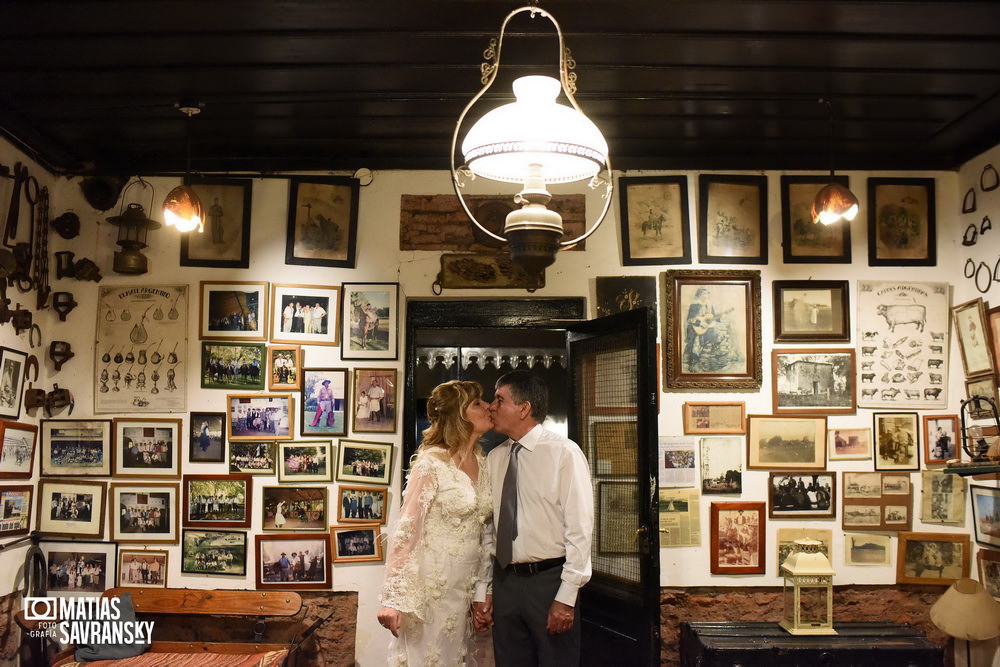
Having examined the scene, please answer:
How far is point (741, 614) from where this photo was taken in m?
5.05

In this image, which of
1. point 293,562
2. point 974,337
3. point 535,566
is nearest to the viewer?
point 535,566

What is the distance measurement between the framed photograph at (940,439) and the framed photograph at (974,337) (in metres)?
0.33

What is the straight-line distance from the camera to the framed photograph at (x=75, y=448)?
16.9 feet

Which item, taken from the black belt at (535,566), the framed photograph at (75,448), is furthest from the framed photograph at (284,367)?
the black belt at (535,566)

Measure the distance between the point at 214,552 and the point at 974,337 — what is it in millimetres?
4830

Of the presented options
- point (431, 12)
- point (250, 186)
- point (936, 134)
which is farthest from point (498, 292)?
point (936, 134)

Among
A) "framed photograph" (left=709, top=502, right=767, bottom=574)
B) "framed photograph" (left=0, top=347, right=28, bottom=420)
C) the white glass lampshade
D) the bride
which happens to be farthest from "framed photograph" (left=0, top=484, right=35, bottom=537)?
"framed photograph" (left=709, top=502, right=767, bottom=574)

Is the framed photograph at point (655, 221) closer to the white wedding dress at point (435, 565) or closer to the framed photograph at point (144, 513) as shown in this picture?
the white wedding dress at point (435, 565)

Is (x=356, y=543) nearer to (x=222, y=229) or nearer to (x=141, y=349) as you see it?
(x=141, y=349)

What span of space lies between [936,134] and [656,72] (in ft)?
6.61

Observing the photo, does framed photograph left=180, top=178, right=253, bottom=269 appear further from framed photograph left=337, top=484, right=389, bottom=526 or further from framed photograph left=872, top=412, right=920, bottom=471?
framed photograph left=872, top=412, right=920, bottom=471

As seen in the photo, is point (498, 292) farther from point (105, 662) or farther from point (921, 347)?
point (105, 662)

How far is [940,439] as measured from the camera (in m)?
5.16

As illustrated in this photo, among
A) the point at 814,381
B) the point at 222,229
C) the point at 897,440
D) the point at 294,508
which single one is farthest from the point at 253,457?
the point at 897,440
